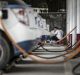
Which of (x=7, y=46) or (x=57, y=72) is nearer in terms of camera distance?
(x=7, y=46)

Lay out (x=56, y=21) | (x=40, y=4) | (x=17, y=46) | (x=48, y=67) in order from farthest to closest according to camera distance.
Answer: (x=40, y=4) < (x=56, y=21) < (x=48, y=67) < (x=17, y=46)

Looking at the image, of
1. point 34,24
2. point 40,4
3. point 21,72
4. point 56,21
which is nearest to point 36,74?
point 21,72

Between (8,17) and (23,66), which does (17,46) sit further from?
(23,66)

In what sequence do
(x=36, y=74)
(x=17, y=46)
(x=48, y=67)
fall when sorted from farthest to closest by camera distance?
(x=48, y=67) → (x=36, y=74) → (x=17, y=46)

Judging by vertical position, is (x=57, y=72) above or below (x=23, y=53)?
below

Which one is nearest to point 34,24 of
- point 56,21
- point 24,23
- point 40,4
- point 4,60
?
point 24,23

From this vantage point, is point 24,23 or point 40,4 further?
point 40,4

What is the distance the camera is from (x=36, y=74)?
10.8 m

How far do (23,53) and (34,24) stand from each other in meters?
0.86

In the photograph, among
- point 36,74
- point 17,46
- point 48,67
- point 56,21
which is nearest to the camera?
point 17,46

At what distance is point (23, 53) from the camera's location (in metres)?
10.1

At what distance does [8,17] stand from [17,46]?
0.75 m

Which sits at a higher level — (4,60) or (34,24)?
(34,24)

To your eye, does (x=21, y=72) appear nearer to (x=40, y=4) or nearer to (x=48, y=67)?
(x=48, y=67)
